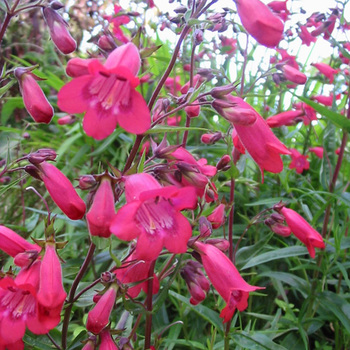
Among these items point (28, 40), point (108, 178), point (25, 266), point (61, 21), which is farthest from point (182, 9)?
point (28, 40)

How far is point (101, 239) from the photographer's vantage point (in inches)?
39.1

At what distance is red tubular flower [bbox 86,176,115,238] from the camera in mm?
885

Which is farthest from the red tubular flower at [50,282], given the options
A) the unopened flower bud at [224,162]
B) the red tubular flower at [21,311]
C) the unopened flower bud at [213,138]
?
the unopened flower bud at [213,138]

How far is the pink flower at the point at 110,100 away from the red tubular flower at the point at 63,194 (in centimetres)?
18

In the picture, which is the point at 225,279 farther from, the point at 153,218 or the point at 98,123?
the point at 98,123

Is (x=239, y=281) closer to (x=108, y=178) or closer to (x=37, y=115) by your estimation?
(x=108, y=178)

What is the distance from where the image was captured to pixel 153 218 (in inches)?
39.8

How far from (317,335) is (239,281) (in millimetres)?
1360

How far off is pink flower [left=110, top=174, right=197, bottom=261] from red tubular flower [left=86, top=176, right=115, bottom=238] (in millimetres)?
39

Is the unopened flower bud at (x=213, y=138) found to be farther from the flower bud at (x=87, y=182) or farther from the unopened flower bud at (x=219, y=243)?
the flower bud at (x=87, y=182)

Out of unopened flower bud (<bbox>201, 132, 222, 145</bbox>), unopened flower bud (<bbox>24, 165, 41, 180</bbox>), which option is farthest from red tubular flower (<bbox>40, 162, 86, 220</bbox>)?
unopened flower bud (<bbox>201, 132, 222, 145</bbox>)

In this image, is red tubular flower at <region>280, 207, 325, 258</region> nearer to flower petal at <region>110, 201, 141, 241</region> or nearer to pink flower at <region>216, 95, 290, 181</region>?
pink flower at <region>216, 95, 290, 181</region>

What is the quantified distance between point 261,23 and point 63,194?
0.62 metres

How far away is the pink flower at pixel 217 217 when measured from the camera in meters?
1.39
